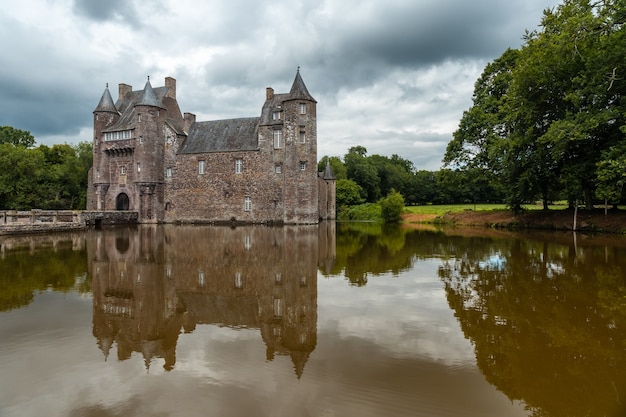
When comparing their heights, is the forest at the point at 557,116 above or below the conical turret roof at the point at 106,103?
below

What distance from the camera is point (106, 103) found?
40156mm

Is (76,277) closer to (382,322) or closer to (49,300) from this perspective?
(49,300)

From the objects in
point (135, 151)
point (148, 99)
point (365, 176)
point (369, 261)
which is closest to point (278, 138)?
point (148, 99)

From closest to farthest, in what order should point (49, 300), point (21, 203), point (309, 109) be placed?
point (49, 300)
point (309, 109)
point (21, 203)

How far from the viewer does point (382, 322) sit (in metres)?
6.47

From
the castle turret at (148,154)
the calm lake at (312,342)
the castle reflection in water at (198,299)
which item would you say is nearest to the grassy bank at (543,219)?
the calm lake at (312,342)

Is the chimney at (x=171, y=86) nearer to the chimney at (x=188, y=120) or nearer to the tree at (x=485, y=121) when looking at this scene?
the chimney at (x=188, y=120)

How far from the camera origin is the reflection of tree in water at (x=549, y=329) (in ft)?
13.2

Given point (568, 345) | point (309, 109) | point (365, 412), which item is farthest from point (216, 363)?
point (309, 109)

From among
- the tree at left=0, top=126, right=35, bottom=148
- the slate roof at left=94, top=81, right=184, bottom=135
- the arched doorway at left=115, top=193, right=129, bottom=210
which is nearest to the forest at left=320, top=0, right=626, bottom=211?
the slate roof at left=94, top=81, right=184, bottom=135

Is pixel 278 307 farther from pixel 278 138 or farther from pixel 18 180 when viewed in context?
pixel 18 180

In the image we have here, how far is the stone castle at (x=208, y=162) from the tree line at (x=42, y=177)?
21.5 ft

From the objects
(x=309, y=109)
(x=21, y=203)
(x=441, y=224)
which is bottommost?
(x=441, y=224)

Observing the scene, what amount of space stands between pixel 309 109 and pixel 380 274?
26092 mm
